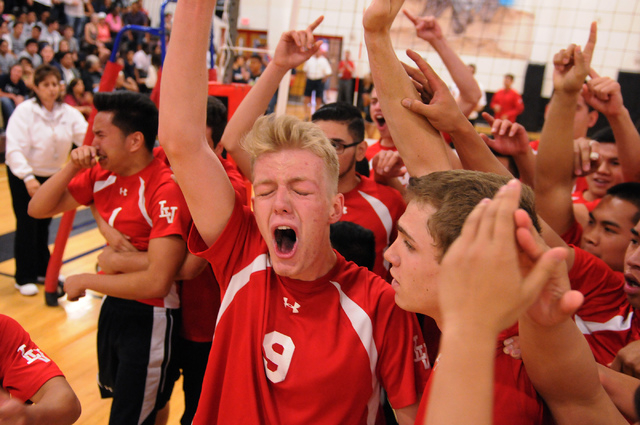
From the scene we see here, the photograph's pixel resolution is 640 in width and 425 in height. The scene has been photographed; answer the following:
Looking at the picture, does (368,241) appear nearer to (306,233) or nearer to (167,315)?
(306,233)

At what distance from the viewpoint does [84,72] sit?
31.1 feet

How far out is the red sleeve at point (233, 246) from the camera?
4.66ft

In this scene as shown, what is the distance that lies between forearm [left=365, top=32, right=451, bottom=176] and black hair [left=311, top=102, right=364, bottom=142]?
2.92ft

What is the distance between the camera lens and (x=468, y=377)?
716 mm

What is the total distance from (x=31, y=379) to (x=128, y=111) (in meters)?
1.34

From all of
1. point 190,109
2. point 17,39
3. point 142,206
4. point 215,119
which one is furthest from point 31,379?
point 17,39

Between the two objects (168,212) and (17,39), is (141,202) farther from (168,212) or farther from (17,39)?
(17,39)

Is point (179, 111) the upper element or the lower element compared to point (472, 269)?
upper

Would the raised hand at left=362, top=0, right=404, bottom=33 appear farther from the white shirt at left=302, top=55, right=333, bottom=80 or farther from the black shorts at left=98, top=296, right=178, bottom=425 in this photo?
the white shirt at left=302, top=55, right=333, bottom=80

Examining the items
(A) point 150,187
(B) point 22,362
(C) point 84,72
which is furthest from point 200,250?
(C) point 84,72

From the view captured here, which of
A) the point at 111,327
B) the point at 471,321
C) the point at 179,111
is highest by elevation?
the point at 179,111

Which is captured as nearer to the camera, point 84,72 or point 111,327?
point 111,327

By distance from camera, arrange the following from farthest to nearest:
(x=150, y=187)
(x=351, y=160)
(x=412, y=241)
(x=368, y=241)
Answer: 1. (x=351, y=160)
2. (x=150, y=187)
3. (x=368, y=241)
4. (x=412, y=241)

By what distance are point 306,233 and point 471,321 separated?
0.74 m
